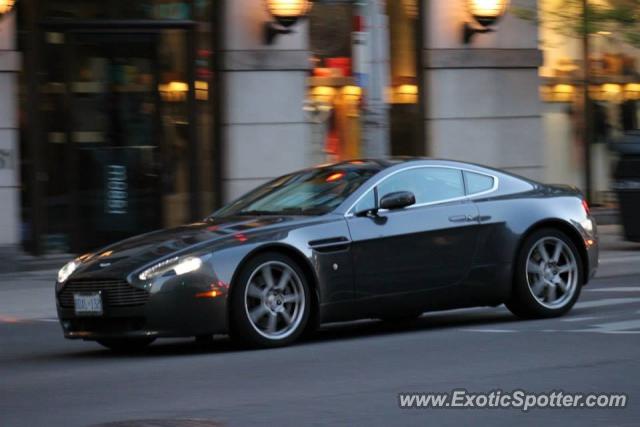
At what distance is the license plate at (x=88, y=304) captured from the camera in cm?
934

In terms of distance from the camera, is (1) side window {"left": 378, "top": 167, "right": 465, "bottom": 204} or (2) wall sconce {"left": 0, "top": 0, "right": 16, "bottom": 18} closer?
(1) side window {"left": 378, "top": 167, "right": 465, "bottom": 204}

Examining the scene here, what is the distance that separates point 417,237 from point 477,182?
96 centimetres

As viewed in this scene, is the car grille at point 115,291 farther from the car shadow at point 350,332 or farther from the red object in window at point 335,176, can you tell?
the red object in window at point 335,176

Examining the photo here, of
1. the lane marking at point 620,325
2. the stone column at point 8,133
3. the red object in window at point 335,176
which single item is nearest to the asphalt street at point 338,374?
the lane marking at point 620,325

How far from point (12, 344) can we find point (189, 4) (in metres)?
8.07

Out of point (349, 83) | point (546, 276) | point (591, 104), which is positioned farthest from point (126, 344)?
point (591, 104)

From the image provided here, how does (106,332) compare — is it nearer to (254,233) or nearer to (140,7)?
(254,233)

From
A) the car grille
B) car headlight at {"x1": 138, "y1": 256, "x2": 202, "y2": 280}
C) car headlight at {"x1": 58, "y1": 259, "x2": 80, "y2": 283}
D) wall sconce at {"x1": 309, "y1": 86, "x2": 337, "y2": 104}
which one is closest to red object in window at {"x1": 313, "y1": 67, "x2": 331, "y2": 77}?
wall sconce at {"x1": 309, "y1": 86, "x2": 337, "y2": 104}

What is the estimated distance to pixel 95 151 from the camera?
1766cm

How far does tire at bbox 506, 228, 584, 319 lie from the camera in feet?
35.5

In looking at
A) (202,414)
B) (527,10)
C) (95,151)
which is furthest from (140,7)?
(202,414)

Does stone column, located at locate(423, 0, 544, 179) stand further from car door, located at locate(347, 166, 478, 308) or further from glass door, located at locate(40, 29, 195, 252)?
car door, located at locate(347, 166, 478, 308)

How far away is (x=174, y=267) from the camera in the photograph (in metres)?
9.20

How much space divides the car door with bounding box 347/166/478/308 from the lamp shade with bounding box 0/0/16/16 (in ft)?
25.7
